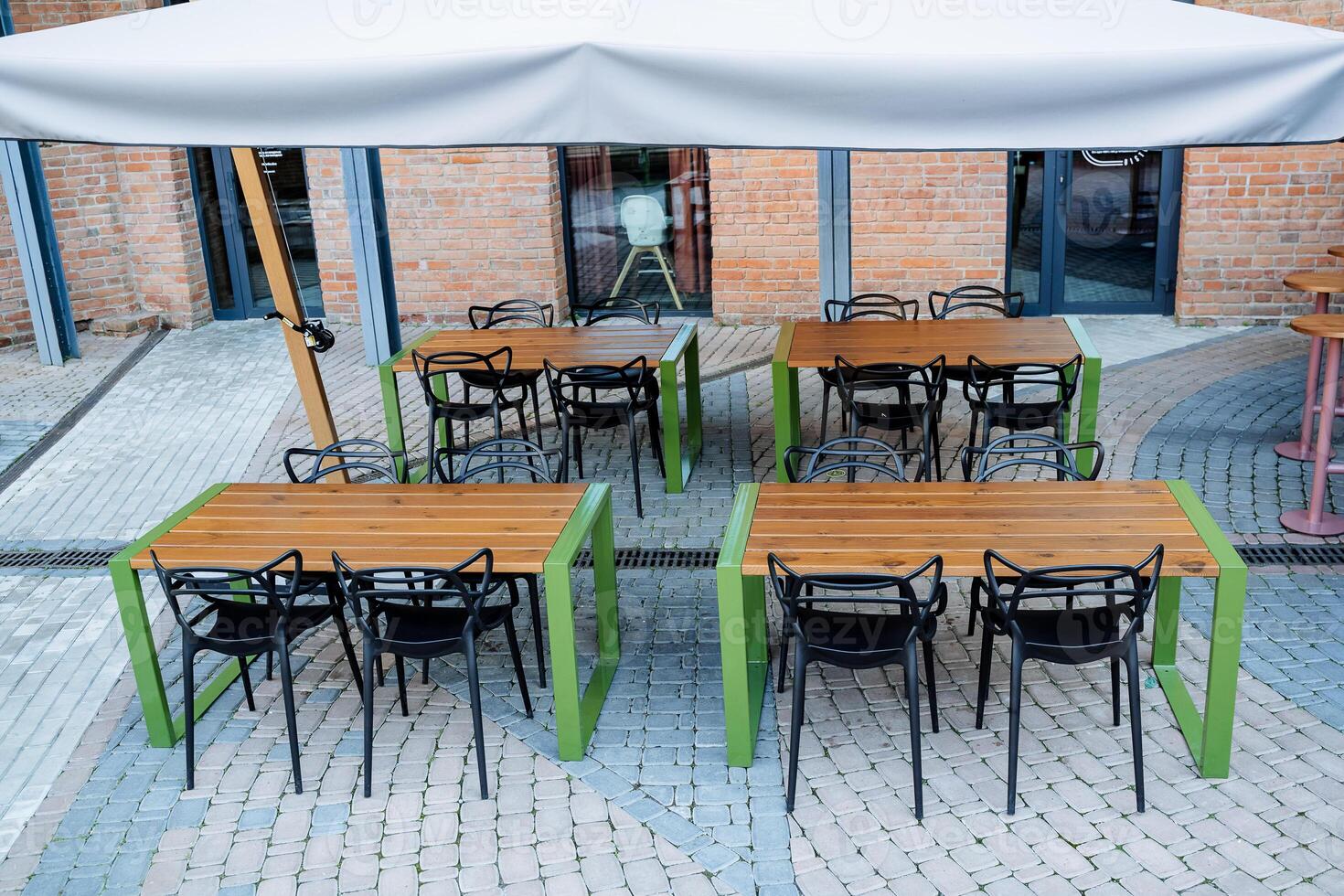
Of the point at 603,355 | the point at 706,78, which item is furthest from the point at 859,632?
the point at 603,355

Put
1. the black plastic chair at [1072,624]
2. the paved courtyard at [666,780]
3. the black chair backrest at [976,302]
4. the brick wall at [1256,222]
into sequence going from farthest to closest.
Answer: the brick wall at [1256,222], the black chair backrest at [976,302], the black plastic chair at [1072,624], the paved courtyard at [666,780]

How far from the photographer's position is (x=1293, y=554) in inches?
244

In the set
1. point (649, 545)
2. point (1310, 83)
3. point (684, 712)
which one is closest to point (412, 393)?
point (649, 545)

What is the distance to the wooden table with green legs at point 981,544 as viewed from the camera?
4.36 metres

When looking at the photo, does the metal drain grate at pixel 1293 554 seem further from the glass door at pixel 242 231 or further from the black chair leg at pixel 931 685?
the glass door at pixel 242 231

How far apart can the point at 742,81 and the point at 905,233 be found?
7250 mm

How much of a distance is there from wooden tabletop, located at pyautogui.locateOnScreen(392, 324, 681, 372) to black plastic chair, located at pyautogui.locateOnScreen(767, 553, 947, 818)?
2981 mm

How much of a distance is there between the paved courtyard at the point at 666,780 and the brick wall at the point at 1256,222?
3997mm

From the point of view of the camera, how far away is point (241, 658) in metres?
5.12

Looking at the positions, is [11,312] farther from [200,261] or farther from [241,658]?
[241,658]

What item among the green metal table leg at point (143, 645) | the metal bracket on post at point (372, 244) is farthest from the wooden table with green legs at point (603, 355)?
the green metal table leg at point (143, 645)

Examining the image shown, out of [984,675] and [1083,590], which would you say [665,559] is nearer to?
[984,675]

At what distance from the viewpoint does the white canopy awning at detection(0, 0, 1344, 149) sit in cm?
350

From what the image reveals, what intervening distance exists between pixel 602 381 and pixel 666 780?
295cm
